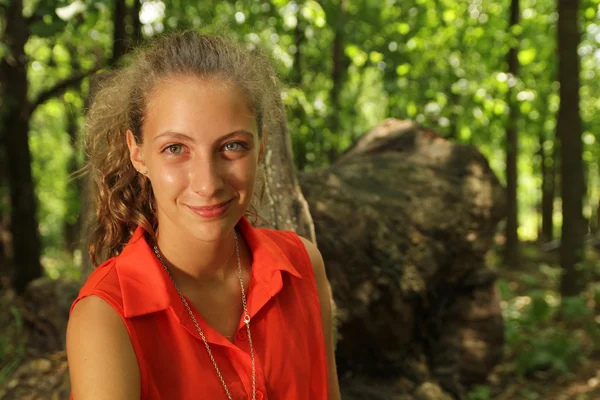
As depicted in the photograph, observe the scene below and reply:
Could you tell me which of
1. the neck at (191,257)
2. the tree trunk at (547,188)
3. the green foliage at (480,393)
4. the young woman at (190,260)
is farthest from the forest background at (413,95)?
the tree trunk at (547,188)

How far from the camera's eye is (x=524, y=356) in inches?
219

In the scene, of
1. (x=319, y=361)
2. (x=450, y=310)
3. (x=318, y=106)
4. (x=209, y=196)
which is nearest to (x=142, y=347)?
(x=209, y=196)

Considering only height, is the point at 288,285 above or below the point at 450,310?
above

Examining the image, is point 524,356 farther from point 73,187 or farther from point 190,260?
point 73,187

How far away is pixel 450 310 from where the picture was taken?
5262 mm

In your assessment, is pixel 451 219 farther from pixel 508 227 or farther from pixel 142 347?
pixel 508 227

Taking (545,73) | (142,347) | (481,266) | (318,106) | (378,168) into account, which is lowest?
(481,266)

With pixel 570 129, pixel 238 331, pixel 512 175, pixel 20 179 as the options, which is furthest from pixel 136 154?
pixel 512 175

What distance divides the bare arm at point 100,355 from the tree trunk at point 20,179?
519cm

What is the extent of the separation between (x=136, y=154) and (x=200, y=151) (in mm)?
292

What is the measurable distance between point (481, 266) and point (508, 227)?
5.46 m

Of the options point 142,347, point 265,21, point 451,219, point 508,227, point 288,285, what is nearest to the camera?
point 142,347

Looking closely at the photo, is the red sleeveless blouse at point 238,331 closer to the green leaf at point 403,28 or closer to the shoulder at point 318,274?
the shoulder at point 318,274

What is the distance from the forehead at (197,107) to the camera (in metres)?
1.62
